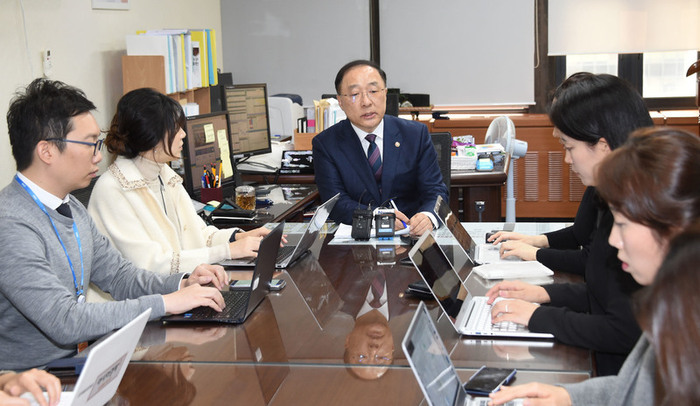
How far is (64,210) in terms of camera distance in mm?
2049

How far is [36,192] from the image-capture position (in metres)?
1.98

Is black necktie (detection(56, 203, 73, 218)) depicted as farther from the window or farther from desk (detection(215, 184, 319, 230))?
the window

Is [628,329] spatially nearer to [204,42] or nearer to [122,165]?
[122,165]

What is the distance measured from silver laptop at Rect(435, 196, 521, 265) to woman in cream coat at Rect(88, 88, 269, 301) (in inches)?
25.6

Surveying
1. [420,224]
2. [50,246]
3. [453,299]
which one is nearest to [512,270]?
[453,299]

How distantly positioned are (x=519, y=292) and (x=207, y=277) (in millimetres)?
924

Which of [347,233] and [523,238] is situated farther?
[347,233]

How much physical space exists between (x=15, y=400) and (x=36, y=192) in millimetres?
718

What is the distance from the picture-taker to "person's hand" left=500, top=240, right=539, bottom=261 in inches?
97.0

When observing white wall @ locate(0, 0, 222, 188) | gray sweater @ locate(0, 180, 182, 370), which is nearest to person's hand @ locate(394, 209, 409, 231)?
gray sweater @ locate(0, 180, 182, 370)

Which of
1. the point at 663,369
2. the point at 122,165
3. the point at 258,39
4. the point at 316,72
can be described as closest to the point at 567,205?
the point at 316,72

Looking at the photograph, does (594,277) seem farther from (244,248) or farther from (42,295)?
(42,295)

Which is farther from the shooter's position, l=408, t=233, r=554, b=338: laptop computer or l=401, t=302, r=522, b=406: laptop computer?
l=408, t=233, r=554, b=338: laptop computer

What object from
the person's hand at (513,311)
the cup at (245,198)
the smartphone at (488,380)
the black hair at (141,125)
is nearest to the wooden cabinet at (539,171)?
the cup at (245,198)
